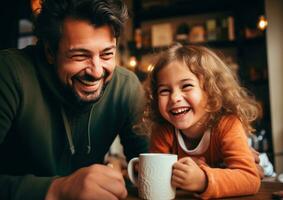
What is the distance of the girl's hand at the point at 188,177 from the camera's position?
71 cm

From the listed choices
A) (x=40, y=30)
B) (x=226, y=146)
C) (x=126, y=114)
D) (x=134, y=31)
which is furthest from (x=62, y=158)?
(x=134, y=31)

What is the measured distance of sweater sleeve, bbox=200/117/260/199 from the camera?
0.71 metres

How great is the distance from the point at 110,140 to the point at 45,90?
336 millimetres

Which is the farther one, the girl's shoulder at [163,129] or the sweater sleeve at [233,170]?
the girl's shoulder at [163,129]

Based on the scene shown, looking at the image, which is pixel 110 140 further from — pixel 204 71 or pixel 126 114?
pixel 204 71

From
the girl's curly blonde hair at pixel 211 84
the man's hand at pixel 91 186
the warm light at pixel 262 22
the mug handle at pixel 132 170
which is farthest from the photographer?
the warm light at pixel 262 22

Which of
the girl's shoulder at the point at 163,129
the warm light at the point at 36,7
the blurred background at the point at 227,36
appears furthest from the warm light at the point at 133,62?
the girl's shoulder at the point at 163,129

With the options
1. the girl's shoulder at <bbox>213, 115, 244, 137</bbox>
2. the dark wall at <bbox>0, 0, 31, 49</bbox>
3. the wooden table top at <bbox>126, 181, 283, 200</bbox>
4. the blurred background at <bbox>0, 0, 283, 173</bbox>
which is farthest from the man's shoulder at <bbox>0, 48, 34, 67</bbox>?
the dark wall at <bbox>0, 0, 31, 49</bbox>

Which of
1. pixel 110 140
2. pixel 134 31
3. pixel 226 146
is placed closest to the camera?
pixel 226 146

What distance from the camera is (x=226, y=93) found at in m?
1.07

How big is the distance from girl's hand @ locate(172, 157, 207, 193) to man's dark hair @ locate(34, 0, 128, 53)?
1.62 ft

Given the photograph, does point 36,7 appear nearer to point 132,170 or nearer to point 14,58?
point 14,58

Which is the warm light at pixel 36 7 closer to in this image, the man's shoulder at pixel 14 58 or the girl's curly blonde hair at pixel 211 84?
the man's shoulder at pixel 14 58

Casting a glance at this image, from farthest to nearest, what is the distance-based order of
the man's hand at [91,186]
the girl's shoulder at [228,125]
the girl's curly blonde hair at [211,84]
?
the girl's curly blonde hair at [211,84] → the girl's shoulder at [228,125] → the man's hand at [91,186]
